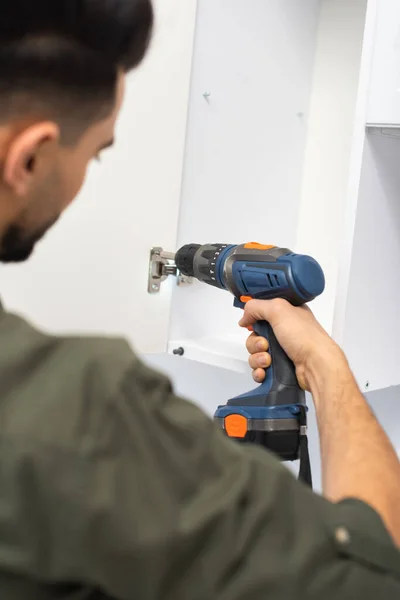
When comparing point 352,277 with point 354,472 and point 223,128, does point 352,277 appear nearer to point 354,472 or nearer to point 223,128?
point 223,128

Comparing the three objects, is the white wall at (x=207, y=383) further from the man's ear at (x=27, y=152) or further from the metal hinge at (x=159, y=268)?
the man's ear at (x=27, y=152)

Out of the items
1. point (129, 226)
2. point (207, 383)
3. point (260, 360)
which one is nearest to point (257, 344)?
point (260, 360)

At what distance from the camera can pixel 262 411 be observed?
806mm

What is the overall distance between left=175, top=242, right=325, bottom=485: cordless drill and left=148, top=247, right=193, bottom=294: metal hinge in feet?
Result: 0.42

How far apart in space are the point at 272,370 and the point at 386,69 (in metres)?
0.48

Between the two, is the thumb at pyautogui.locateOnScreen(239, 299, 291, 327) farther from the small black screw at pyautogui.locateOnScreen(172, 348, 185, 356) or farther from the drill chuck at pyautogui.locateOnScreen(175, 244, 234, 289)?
the small black screw at pyautogui.locateOnScreen(172, 348, 185, 356)

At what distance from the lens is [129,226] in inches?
37.9

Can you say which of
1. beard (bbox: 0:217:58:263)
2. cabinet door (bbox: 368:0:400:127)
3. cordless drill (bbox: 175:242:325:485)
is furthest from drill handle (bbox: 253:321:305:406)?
beard (bbox: 0:217:58:263)

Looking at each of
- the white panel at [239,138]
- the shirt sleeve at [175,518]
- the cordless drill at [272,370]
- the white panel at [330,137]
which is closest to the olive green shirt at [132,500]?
the shirt sleeve at [175,518]

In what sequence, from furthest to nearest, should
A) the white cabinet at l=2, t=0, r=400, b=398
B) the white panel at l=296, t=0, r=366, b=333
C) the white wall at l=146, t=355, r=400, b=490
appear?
the white panel at l=296, t=0, r=366, b=333, the white wall at l=146, t=355, r=400, b=490, the white cabinet at l=2, t=0, r=400, b=398

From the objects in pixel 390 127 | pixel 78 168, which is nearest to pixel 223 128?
pixel 390 127

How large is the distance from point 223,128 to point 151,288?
0.34 meters

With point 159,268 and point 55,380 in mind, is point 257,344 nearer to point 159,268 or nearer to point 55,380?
point 159,268

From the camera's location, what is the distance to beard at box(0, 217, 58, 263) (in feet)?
1.29
